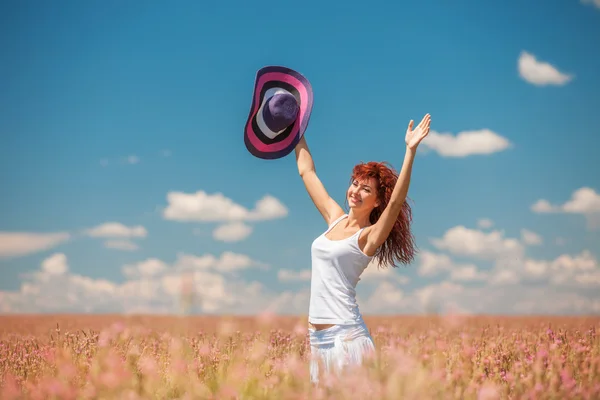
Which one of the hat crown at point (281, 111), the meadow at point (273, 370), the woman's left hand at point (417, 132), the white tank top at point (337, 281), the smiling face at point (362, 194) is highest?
the hat crown at point (281, 111)

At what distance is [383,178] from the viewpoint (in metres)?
4.91

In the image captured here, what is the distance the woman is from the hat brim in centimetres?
106

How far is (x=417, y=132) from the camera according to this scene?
14.5ft

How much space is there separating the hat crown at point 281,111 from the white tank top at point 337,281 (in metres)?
1.70

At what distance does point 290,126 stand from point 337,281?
2061 millimetres

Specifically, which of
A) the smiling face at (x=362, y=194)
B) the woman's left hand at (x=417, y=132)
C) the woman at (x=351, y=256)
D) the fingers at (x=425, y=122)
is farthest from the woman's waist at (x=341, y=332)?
the fingers at (x=425, y=122)

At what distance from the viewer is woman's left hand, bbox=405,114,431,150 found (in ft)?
14.4

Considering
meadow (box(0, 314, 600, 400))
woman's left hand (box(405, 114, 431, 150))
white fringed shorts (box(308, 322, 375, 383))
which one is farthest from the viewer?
woman's left hand (box(405, 114, 431, 150))

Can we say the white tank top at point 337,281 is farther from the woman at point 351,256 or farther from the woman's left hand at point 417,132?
the woman's left hand at point 417,132

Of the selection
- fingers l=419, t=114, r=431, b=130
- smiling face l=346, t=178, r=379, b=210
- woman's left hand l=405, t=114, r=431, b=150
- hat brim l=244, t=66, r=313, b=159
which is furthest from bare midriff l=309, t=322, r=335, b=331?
hat brim l=244, t=66, r=313, b=159

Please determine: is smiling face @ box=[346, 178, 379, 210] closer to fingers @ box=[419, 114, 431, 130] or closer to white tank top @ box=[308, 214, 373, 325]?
white tank top @ box=[308, 214, 373, 325]

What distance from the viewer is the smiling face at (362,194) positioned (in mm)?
4816

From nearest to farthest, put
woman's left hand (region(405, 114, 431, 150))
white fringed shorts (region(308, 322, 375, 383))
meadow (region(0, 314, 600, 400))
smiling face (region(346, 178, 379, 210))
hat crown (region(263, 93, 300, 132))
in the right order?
meadow (region(0, 314, 600, 400)) → white fringed shorts (region(308, 322, 375, 383)) → woman's left hand (region(405, 114, 431, 150)) → smiling face (region(346, 178, 379, 210)) → hat crown (region(263, 93, 300, 132))

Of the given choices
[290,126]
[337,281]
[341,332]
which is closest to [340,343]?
[341,332]
